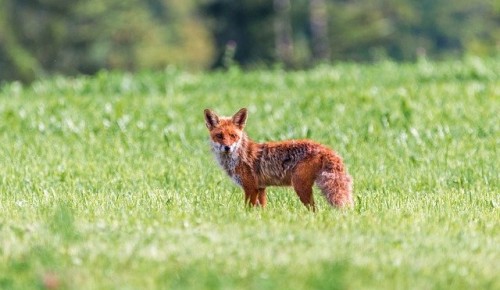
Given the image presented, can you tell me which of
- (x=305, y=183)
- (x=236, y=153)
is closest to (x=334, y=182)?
(x=305, y=183)

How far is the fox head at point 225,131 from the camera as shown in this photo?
1002cm

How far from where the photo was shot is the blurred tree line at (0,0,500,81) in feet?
206

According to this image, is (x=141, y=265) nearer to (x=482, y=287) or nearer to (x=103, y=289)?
(x=103, y=289)

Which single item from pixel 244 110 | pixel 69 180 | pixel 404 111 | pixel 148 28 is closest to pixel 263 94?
pixel 404 111

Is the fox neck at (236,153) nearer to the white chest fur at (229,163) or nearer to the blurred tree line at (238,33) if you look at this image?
the white chest fur at (229,163)

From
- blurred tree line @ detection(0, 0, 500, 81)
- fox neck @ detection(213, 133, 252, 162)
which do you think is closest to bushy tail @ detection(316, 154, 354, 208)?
fox neck @ detection(213, 133, 252, 162)

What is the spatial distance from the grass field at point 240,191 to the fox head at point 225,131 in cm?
52

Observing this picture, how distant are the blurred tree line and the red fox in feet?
150

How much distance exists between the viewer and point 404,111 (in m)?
16.4

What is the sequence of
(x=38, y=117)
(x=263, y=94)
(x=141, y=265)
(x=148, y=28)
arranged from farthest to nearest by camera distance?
(x=148, y=28), (x=263, y=94), (x=38, y=117), (x=141, y=265)

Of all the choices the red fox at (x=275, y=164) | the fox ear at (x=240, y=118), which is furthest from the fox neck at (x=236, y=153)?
the fox ear at (x=240, y=118)

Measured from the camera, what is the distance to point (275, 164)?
1015 centimetres

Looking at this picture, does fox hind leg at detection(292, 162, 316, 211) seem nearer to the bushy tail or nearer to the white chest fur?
the bushy tail

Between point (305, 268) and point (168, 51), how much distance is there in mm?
68524
